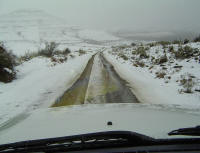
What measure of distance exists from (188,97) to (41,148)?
550cm

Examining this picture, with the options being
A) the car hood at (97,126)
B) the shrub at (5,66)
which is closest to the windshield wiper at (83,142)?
the car hood at (97,126)

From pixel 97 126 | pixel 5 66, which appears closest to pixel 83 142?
pixel 97 126

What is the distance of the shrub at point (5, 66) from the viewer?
9.45 meters

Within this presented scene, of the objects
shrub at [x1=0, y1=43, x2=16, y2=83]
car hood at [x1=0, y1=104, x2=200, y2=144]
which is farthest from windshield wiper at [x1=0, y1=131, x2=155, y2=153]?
shrub at [x1=0, y1=43, x2=16, y2=83]

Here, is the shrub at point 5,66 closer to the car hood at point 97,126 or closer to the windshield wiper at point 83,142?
the car hood at point 97,126

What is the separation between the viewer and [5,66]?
396 inches

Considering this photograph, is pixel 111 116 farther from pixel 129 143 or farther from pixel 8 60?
pixel 8 60

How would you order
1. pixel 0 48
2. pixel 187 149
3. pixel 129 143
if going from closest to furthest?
pixel 187 149 → pixel 129 143 → pixel 0 48

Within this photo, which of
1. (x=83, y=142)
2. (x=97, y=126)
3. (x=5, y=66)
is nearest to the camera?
(x=83, y=142)

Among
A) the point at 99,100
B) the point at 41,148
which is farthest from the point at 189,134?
the point at 99,100

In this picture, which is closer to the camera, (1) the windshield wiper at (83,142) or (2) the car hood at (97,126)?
(1) the windshield wiper at (83,142)

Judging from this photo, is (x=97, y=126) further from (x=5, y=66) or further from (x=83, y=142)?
(x=5, y=66)

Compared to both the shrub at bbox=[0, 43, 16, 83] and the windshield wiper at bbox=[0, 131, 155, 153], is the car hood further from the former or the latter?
the shrub at bbox=[0, 43, 16, 83]

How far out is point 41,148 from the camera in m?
1.63
